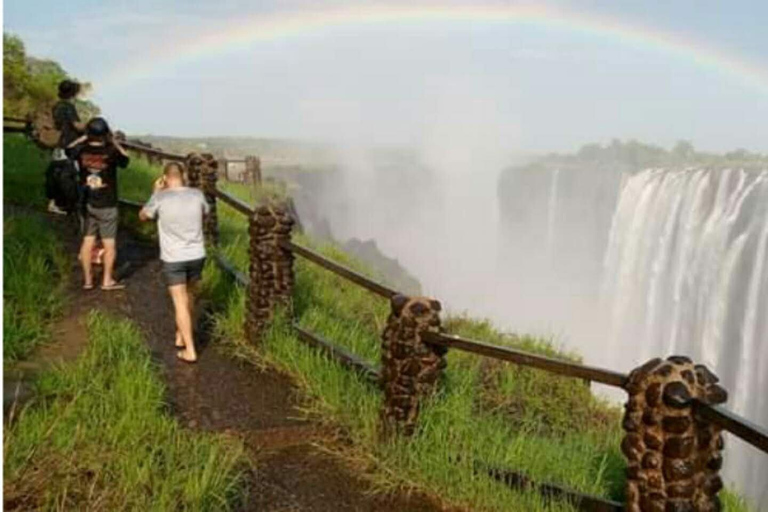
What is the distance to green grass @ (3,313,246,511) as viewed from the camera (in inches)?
169

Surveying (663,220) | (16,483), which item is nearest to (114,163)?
(16,483)

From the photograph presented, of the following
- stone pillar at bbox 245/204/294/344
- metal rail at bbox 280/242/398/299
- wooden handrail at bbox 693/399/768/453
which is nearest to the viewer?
wooden handrail at bbox 693/399/768/453

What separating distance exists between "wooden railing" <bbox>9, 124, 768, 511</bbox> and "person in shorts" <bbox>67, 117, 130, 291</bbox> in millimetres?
1604

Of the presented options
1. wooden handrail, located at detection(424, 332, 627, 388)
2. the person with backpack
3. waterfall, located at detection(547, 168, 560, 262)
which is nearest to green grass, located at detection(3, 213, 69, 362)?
the person with backpack

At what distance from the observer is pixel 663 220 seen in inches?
1220

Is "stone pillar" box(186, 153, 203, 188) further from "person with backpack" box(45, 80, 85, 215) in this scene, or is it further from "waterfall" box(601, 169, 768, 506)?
"waterfall" box(601, 169, 768, 506)

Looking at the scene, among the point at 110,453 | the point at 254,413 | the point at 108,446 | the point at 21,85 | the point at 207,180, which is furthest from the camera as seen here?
the point at 21,85

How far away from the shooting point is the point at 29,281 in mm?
8078

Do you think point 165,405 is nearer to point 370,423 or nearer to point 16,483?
point 370,423

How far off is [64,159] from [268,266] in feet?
15.5

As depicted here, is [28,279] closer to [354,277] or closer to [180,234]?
[180,234]

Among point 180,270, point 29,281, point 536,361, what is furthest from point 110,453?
point 29,281

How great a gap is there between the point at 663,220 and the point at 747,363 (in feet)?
27.0

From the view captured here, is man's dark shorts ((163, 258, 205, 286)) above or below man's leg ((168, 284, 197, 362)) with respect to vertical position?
above
